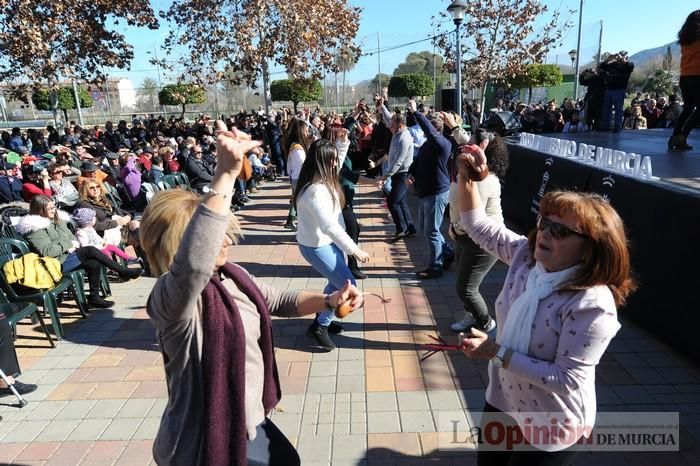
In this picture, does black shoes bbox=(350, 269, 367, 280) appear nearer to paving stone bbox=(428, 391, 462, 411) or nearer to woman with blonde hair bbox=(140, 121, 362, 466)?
paving stone bbox=(428, 391, 462, 411)

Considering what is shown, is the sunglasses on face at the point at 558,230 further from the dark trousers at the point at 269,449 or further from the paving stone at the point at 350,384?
the paving stone at the point at 350,384

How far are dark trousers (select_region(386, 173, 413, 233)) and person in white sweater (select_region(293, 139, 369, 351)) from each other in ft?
10.9

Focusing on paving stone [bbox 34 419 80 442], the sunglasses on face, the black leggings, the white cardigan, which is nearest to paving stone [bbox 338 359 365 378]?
the white cardigan

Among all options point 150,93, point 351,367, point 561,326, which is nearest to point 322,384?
point 351,367

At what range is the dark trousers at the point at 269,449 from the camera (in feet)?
5.65

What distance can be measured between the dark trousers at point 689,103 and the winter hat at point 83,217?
25.9 ft

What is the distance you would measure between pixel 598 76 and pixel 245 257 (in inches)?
324

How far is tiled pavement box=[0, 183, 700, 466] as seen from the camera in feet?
9.50

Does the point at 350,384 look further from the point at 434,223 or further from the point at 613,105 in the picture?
the point at 613,105

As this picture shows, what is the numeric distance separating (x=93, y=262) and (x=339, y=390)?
347 cm

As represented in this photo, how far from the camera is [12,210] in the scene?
608 cm

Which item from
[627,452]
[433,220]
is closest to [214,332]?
[627,452]

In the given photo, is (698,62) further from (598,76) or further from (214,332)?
(214,332)

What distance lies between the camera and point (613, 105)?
10086mm
